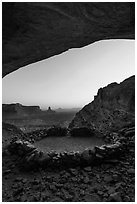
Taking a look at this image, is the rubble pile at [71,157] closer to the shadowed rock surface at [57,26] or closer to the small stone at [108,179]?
the small stone at [108,179]

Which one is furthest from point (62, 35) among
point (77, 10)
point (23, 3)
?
point (23, 3)

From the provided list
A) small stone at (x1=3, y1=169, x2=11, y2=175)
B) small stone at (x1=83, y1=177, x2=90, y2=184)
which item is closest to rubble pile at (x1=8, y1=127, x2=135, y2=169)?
small stone at (x1=3, y1=169, x2=11, y2=175)

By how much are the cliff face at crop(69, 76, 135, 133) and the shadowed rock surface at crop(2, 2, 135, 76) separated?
8935mm

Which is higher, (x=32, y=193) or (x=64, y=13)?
(x=64, y=13)

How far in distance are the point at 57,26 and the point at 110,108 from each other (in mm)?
14127

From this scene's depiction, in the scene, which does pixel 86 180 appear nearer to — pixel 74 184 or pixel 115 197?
pixel 74 184

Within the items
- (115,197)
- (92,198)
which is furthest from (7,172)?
(115,197)

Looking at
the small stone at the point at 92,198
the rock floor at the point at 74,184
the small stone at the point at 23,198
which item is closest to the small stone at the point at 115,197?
the rock floor at the point at 74,184

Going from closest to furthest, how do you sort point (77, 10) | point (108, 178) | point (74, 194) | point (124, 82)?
point (74, 194) → point (108, 178) → point (77, 10) → point (124, 82)

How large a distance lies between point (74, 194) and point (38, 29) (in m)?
6.82

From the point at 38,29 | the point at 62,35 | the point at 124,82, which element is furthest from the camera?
the point at 124,82

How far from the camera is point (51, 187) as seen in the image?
5.62m

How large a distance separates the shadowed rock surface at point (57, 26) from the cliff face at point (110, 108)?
8935mm

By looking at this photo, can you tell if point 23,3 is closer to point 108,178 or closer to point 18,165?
point 18,165
